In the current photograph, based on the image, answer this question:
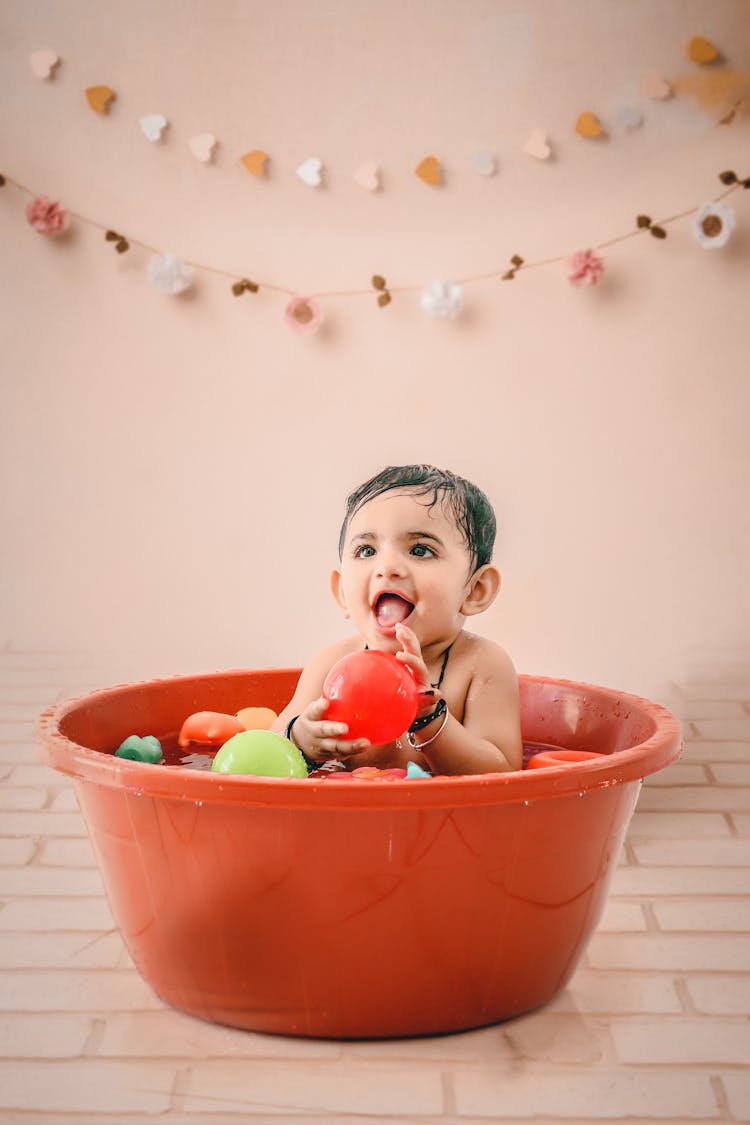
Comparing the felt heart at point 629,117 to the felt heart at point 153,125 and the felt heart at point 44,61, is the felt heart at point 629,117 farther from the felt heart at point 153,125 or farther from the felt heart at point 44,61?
the felt heart at point 44,61

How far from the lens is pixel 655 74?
2176mm

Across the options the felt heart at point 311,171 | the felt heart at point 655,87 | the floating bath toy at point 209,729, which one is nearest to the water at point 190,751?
the floating bath toy at point 209,729

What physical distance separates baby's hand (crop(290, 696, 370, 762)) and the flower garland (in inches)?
55.6

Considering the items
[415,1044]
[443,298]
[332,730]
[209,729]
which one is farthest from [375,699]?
[443,298]

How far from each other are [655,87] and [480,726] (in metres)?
1.62

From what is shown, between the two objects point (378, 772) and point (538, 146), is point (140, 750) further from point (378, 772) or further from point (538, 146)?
point (538, 146)

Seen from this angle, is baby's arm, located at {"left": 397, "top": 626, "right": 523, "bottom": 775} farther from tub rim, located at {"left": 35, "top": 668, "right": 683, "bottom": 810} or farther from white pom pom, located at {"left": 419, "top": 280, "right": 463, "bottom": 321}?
white pom pom, located at {"left": 419, "top": 280, "right": 463, "bottom": 321}

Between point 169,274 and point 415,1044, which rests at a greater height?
point 169,274

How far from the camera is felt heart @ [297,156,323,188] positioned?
7.36 feet

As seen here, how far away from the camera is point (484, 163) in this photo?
222cm

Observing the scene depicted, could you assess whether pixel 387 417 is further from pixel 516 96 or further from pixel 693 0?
pixel 693 0

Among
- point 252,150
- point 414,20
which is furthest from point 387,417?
point 414,20

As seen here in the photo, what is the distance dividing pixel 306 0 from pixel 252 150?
32cm

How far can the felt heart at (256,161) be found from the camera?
2238mm
